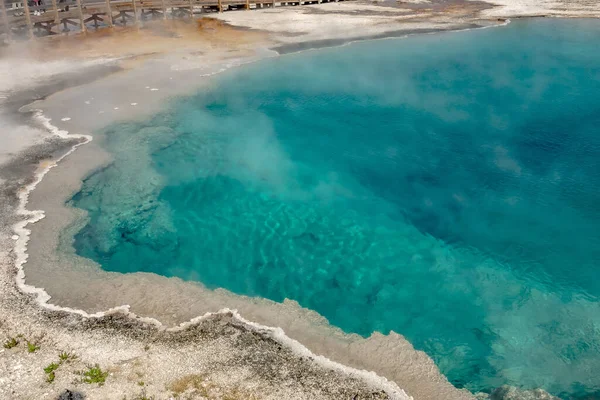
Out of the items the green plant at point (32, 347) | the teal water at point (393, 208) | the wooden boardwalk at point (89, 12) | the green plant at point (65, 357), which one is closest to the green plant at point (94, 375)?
the green plant at point (65, 357)

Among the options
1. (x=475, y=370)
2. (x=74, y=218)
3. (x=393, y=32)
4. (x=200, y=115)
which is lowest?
(x=475, y=370)

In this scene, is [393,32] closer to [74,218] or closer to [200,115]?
[200,115]

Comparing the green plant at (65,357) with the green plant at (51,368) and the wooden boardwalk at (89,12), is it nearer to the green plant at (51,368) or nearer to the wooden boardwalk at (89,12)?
the green plant at (51,368)

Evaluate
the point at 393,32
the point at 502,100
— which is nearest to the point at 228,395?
the point at 502,100

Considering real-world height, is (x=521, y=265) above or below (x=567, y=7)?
below

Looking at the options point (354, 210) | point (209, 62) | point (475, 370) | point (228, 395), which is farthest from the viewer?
point (209, 62)

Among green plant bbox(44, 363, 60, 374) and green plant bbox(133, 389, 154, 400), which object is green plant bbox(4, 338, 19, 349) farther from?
green plant bbox(133, 389, 154, 400)
